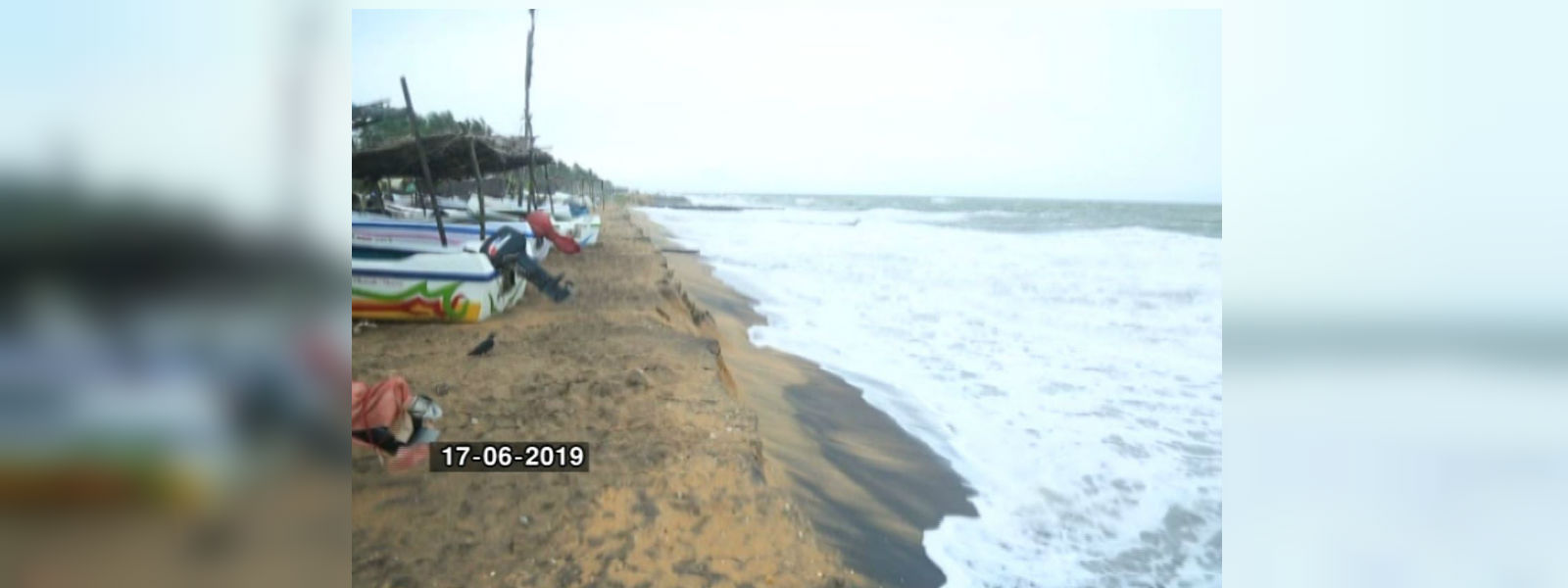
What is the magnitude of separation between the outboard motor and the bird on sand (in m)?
0.19

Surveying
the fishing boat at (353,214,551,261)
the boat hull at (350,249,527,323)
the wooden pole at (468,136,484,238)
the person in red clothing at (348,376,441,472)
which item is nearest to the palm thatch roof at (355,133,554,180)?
the wooden pole at (468,136,484,238)

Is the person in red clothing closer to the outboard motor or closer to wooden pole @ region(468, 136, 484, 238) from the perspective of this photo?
the outboard motor

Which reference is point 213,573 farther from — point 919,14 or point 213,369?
point 919,14

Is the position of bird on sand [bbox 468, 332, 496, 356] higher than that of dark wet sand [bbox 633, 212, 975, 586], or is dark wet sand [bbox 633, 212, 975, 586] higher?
bird on sand [bbox 468, 332, 496, 356]

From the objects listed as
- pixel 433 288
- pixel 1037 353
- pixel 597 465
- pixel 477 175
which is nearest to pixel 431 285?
pixel 433 288

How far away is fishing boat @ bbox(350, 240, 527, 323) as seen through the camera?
6.00 ft

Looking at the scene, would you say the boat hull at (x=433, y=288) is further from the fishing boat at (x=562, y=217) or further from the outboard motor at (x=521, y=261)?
the fishing boat at (x=562, y=217)

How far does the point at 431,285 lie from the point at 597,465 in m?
0.69

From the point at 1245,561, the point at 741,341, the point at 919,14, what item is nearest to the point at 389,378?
the point at 741,341

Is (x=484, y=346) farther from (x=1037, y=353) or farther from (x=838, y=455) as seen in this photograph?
(x=1037, y=353)

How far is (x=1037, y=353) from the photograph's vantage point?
193 cm

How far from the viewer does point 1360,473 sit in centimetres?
156

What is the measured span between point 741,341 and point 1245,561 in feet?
4.63

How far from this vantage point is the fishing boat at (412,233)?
180cm
